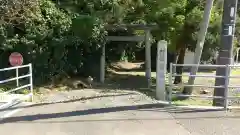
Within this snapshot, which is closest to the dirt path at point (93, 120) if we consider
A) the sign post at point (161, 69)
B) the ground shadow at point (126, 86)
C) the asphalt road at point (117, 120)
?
the asphalt road at point (117, 120)

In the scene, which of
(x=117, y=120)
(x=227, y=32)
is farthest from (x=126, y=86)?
(x=117, y=120)

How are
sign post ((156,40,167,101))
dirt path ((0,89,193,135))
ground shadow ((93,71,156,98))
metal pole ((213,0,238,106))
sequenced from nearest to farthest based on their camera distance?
dirt path ((0,89,193,135))
metal pole ((213,0,238,106))
sign post ((156,40,167,101))
ground shadow ((93,71,156,98))

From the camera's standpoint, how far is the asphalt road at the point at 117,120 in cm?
762

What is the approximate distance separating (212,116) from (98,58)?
37.8 ft

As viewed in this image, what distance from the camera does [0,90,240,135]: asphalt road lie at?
7.62 metres

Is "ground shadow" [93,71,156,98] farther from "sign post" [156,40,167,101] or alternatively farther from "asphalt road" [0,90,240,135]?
"asphalt road" [0,90,240,135]

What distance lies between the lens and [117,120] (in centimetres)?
841

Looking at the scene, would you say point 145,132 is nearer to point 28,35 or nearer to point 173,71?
point 173,71

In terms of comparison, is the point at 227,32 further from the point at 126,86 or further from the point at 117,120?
the point at 126,86

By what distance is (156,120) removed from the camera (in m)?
8.45

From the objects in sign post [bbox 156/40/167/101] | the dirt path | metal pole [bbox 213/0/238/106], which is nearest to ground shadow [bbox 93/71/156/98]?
sign post [bbox 156/40/167/101]

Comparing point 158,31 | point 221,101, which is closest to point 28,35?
point 158,31

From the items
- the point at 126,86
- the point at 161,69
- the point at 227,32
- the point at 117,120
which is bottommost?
the point at 126,86

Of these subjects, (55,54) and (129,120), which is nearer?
(129,120)
